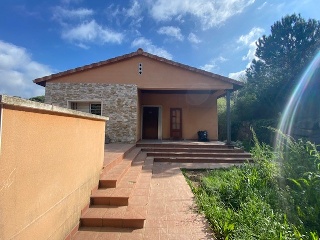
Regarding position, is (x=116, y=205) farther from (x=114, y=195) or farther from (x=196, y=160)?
(x=196, y=160)

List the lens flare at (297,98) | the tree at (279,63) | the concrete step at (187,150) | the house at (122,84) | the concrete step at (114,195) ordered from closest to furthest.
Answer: the concrete step at (114,195)
the concrete step at (187,150)
the house at (122,84)
the lens flare at (297,98)
the tree at (279,63)

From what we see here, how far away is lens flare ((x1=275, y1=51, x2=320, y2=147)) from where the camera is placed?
38.2 ft

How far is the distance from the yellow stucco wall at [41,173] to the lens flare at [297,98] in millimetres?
12632

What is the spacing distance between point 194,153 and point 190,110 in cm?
412

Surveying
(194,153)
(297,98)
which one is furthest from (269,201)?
(297,98)

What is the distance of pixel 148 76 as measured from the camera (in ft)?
31.1

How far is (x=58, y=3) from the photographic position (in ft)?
20.6

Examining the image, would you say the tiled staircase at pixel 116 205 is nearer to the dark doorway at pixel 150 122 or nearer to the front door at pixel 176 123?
the front door at pixel 176 123

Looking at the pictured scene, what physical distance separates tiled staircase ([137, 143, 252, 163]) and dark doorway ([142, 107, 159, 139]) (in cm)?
309

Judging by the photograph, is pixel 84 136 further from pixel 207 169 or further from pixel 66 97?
pixel 66 97

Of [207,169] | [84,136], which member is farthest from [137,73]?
[84,136]

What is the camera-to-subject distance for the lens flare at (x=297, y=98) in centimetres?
1164

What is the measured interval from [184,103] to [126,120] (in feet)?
13.4

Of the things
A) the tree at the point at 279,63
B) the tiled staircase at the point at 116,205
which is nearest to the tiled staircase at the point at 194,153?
the tiled staircase at the point at 116,205
